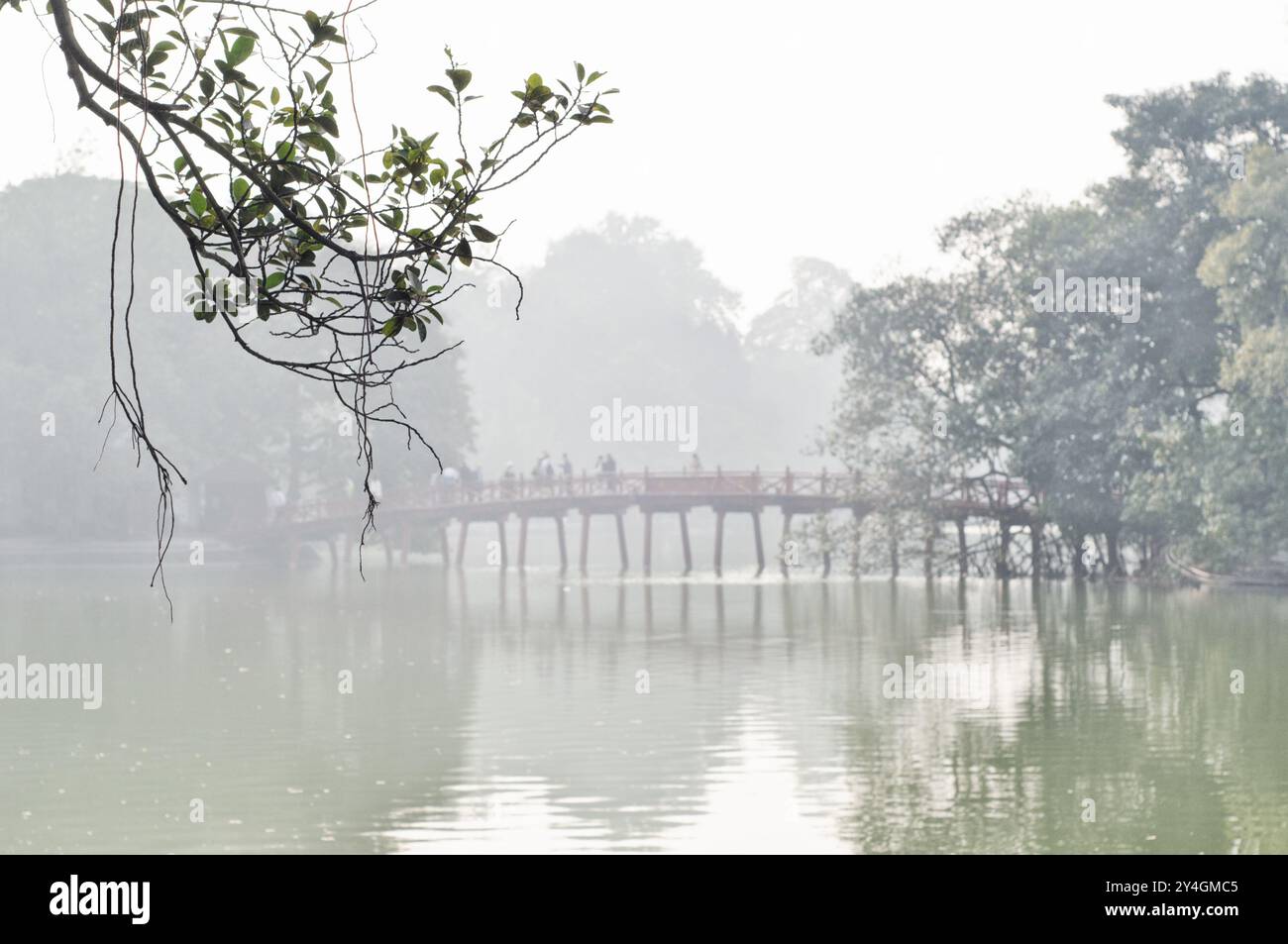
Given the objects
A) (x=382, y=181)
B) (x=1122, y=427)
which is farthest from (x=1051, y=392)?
(x=382, y=181)

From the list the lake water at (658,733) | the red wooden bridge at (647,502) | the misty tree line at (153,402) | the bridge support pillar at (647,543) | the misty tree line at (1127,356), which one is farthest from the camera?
the misty tree line at (153,402)

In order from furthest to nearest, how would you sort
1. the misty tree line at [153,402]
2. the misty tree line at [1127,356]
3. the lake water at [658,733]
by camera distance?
the misty tree line at [153,402] → the misty tree line at [1127,356] → the lake water at [658,733]

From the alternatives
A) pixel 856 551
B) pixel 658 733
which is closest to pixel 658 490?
pixel 856 551

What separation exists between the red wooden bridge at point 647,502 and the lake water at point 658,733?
753cm

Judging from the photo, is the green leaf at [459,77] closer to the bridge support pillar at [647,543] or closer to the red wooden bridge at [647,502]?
the red wooden bridge at [647,502]

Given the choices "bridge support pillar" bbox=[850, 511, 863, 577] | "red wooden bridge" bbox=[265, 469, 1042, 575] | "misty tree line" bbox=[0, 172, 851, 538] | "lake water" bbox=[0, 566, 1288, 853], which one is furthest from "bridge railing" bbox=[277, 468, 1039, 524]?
"lake water" bbox=[0, 566, 1288, 853]

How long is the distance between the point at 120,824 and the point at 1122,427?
24198 mm

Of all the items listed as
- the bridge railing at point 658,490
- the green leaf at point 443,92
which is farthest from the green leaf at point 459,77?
the bridge railing at point 658,490

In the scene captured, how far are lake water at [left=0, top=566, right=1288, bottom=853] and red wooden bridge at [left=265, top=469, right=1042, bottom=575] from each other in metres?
7.53

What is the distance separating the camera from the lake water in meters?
11.7

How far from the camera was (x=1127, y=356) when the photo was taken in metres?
33.4

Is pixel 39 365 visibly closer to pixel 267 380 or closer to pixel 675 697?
pixel 267 380

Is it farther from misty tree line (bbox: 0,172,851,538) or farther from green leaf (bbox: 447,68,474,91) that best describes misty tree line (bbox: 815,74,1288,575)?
green leaf (bbox: 447,68,474,91)

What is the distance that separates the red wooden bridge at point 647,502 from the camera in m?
37.2
